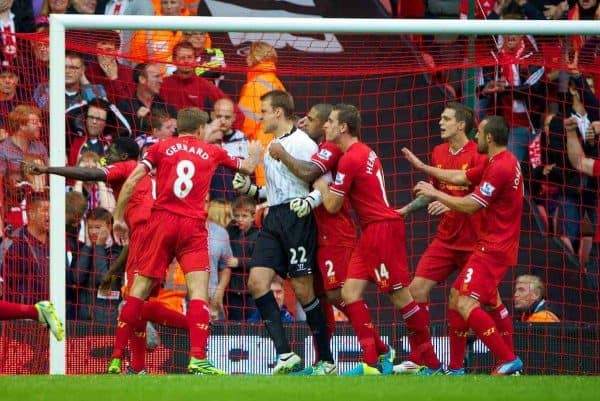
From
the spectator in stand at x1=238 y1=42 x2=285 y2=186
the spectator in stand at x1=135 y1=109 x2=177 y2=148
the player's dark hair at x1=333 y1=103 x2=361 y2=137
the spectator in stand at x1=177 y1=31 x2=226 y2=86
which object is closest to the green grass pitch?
the player's dark hair at x1=333 y1=103 x2=361 y2=137

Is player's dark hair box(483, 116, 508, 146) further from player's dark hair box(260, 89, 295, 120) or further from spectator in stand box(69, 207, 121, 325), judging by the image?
spectator in stand box(69, 207, 121, 325)

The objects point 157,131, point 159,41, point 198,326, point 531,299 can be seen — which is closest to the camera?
point 198,326

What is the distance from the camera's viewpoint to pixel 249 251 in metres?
15.0

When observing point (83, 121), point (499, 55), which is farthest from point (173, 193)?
point (499, 55)

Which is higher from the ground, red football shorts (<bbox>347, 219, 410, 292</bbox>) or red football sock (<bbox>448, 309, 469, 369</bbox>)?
red football shorts (<bbox>347, 219, 410, 292</bbox>)

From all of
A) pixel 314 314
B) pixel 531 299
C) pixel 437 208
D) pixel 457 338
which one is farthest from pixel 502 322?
pixel 531 299

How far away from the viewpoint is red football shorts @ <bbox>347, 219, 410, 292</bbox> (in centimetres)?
1214

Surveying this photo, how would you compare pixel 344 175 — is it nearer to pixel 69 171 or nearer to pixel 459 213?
pixel 459 213

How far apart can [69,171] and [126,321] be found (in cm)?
127

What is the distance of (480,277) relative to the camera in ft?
38.9

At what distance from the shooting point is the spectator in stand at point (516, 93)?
15.3 metres

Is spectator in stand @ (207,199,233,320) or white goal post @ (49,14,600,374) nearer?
white goal post @ (49,14,600,374)

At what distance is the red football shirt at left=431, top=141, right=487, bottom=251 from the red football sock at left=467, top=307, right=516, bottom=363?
0.88 metres

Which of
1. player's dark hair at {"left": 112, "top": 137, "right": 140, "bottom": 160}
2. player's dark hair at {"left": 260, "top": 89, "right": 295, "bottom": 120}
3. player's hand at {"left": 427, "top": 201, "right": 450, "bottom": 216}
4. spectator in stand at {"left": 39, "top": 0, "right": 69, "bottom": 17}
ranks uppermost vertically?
spectator in stand at {"left": 39, "top": 0, "right": 69, "bottom": 17}
